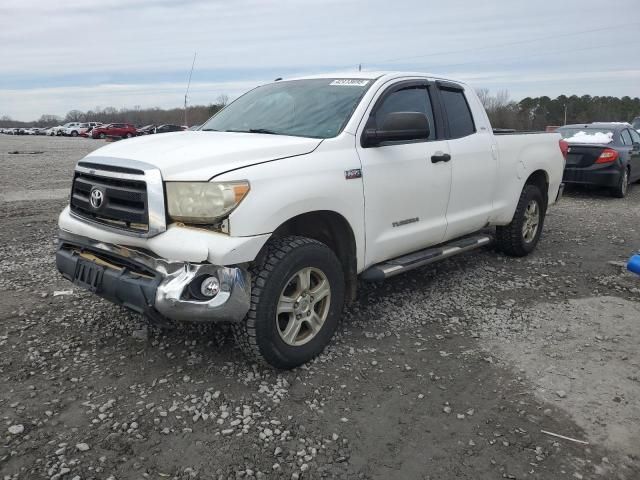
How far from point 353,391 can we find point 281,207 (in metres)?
1.24

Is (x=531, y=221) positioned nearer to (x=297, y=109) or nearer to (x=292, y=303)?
(x=297, y=109)

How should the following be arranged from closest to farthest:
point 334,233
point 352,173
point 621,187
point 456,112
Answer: point 352,173 < point 334,233 < point 456,112 < point 621,187

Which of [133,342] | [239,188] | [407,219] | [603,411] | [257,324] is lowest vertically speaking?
[603,411]

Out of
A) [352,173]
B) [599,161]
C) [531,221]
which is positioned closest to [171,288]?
[352,173]

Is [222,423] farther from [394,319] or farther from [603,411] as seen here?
[603,411]

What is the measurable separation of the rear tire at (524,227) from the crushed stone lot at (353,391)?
91cm

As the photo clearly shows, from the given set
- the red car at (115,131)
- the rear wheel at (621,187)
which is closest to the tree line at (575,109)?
the red car at (115,131)

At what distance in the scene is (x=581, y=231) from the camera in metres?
→ 8.02

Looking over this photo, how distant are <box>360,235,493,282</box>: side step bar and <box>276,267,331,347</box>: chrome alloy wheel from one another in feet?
1.59

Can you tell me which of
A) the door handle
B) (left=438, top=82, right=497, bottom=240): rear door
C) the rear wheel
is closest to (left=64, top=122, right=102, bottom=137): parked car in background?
the rear wheel

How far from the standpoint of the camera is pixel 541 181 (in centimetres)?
641

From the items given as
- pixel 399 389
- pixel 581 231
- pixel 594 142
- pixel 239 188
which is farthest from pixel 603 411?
pixel 594 142

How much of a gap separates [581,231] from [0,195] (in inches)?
412

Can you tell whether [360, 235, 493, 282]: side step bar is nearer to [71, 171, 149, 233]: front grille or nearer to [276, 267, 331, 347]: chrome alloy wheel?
[276, 267, 331, 347]: chrome alloy wheel
